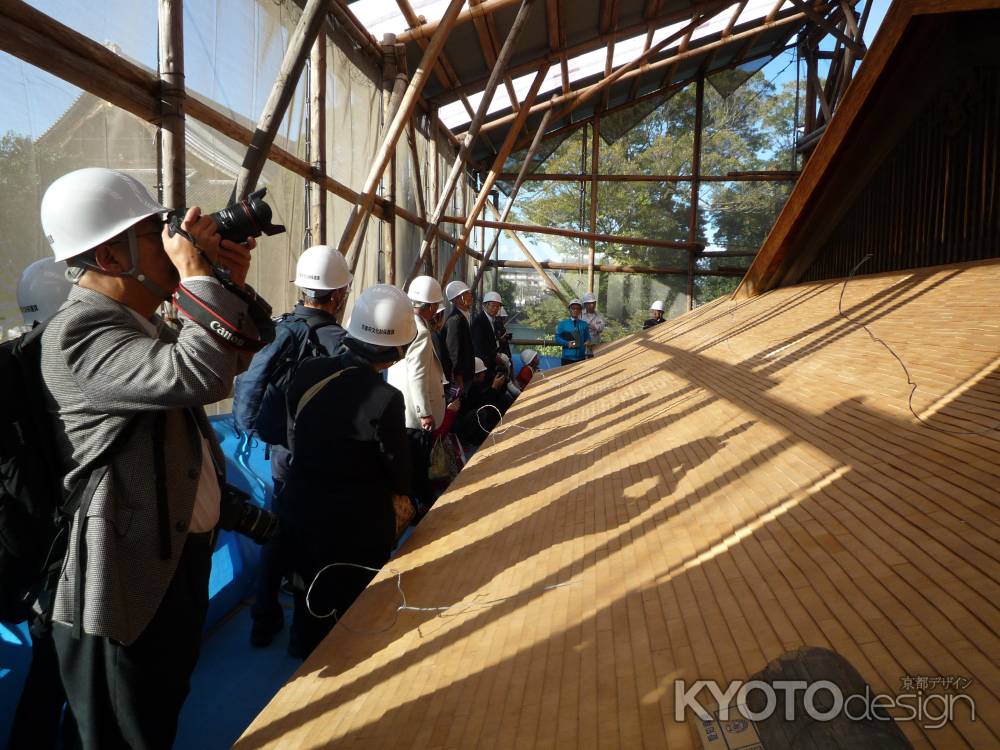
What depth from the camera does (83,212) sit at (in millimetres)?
1295

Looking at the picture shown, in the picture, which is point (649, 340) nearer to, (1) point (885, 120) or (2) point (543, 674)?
(1) point (885, 120)

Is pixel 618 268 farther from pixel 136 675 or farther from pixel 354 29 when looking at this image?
pixel 136 675

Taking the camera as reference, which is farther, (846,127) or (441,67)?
(441,67)

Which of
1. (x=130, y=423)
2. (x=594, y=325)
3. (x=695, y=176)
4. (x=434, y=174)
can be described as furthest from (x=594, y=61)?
(x=130, y=423)

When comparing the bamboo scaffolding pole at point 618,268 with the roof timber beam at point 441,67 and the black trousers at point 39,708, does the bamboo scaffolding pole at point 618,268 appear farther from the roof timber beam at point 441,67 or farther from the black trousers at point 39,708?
the black trousers at point 39,708

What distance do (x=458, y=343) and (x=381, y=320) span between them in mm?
2506

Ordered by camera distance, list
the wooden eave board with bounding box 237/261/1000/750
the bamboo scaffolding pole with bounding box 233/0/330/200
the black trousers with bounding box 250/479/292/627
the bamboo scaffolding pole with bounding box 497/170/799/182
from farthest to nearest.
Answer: the bamboo scaffolding pole with bounding box 497/170/799/182, the bamboo scaffolding pole with bounding box 233/0/330/200, the black trousers with bounding box 250/479/292/627, the wooden eave board with bounding box 237/261/1000/750

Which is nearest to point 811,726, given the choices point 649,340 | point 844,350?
point 844,350

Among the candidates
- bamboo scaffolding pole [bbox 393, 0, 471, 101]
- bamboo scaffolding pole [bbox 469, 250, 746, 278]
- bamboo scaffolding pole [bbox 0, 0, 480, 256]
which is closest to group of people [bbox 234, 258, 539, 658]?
bamboo scaffolding pole [bbox 0, 0, 480, 256]

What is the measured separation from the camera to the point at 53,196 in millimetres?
1305

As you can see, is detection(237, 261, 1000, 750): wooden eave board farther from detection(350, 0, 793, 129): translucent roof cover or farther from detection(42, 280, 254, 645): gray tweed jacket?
detection(350, 0, 793, 129): translucent roof cover

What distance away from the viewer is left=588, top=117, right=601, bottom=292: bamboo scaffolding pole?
1324cm

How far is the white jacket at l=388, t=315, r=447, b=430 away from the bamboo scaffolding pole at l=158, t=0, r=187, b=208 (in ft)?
4.29

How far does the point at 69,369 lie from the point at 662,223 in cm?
1342
